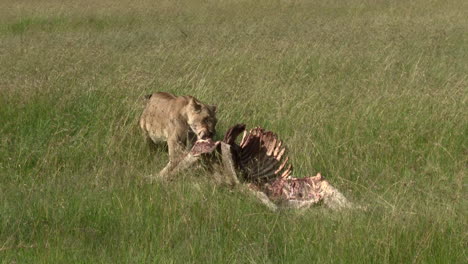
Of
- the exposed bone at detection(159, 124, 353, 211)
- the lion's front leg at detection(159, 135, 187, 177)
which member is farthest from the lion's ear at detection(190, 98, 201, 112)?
the exposed bone at detection(159, 124, 353, 211)

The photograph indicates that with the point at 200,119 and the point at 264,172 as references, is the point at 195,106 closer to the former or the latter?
the point at 200,119

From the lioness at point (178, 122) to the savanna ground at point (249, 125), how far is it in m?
0.21

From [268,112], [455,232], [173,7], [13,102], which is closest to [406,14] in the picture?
[173,7]

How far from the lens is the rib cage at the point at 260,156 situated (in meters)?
5.32

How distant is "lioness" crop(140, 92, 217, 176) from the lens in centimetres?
577

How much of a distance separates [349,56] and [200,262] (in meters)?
5.89

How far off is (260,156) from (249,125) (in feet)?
3.98

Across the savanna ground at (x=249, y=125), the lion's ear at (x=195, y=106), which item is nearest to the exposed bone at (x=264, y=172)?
the savanna ground at (x=249, y=125)

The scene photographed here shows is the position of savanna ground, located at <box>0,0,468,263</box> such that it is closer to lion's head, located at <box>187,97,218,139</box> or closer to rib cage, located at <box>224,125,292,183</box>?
rib cage, located at <box>224,125,292,183</box>

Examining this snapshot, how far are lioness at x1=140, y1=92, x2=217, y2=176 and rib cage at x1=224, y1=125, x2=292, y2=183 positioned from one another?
362mm

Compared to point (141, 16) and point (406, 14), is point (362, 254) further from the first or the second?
point (141, 16)

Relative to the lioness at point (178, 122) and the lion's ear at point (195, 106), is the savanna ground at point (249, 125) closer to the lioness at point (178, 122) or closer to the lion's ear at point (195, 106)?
the lioness at point (178, 122)

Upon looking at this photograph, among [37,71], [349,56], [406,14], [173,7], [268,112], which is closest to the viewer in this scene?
[268,112]

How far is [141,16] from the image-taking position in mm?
15062
